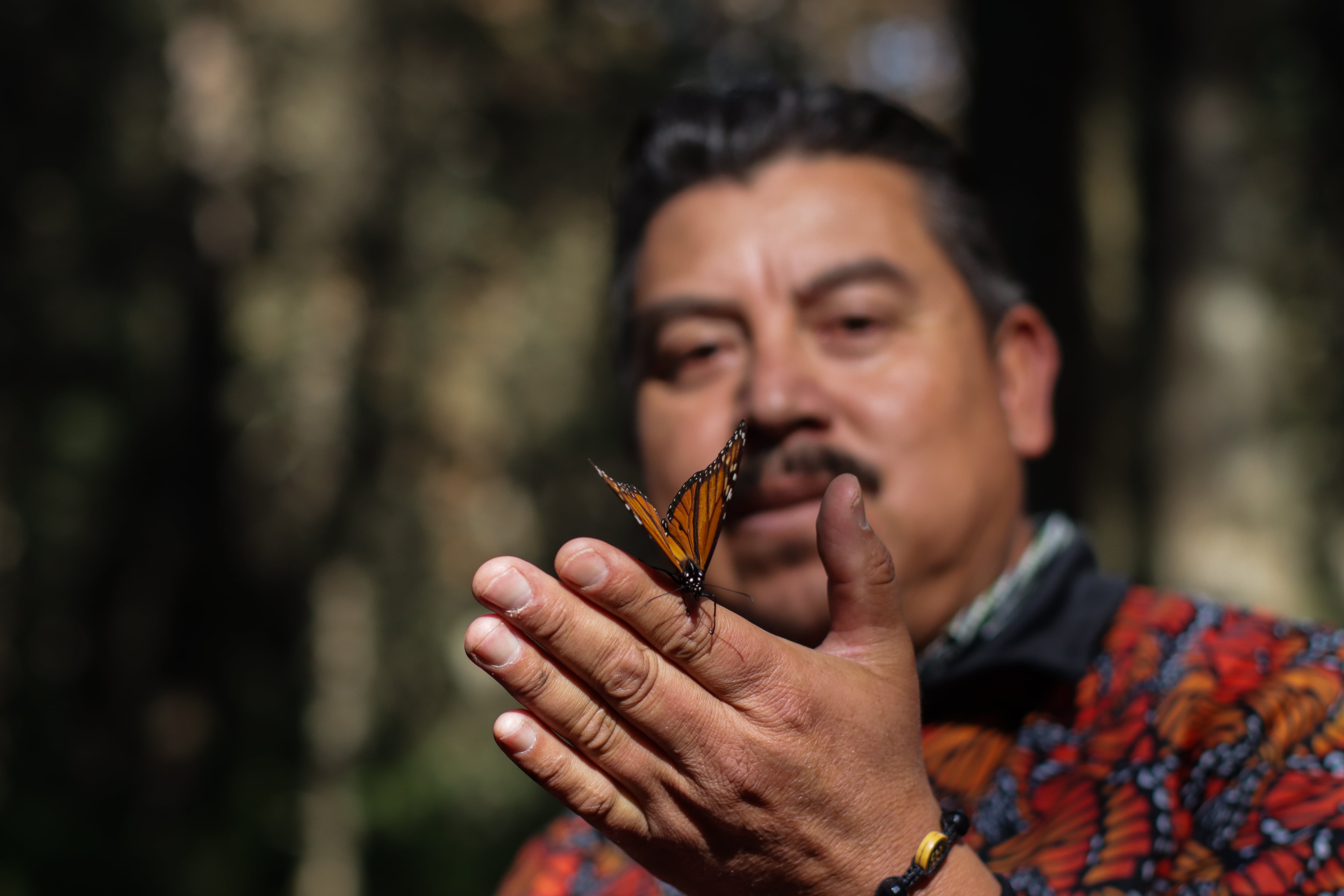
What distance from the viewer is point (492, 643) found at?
41.3 inches

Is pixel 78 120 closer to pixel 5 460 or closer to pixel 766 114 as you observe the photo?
pixel 5 460

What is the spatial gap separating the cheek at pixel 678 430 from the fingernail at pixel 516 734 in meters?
0.84

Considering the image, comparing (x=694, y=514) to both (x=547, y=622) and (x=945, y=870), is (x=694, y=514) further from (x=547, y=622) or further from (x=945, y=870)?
(x=945, y=870)

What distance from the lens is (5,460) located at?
9547mm

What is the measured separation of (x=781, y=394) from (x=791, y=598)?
0.36m

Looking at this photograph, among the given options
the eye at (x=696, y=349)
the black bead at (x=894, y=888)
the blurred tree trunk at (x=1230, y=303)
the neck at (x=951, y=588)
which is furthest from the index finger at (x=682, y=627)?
the blurred tree trunk at (x=1230, y=303)

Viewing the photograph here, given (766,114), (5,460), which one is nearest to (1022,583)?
(766,114)

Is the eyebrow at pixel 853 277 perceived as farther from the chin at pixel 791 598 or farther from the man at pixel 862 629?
the chin at pixel 791 598

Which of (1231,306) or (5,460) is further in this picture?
(5,460)

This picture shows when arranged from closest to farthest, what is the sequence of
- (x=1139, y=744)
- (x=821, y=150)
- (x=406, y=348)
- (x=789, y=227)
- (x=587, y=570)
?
(x=587, y=570)
(x=1139, y=744)
(x=789, y=227)
(x=821, y=150)
(x=406, y=348)

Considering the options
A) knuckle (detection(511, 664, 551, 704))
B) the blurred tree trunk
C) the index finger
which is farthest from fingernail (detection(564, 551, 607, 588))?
the blurred tree trunk

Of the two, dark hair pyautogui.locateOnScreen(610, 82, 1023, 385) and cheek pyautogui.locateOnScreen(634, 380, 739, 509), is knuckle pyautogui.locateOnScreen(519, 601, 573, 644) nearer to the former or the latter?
cheek pyautogui.locateOnScreen(634, 380, 739, 509)

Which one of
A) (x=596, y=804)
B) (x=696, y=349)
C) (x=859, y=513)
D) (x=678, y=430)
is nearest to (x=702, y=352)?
(x=696, y=349)

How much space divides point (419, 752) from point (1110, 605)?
8.82m
